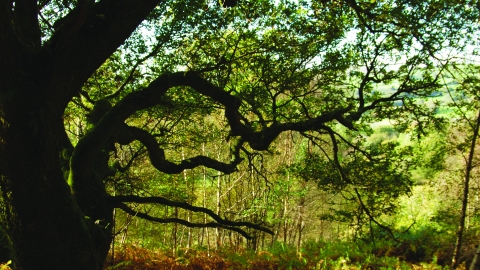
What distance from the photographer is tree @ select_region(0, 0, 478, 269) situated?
9.29 ft

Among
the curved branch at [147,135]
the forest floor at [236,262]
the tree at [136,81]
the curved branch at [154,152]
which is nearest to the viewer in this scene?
the tree at [136,81]

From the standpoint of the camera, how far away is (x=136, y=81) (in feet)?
24.9

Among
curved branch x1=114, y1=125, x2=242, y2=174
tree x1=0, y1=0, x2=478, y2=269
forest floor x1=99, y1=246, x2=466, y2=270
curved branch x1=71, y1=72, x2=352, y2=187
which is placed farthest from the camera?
forest floor x1=99, y1=246, x2=466, y2=270

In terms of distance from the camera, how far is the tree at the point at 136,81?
2.83m

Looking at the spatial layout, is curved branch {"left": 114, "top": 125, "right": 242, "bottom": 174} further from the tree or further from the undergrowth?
the undergrowth

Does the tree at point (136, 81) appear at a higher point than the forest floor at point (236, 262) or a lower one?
higher

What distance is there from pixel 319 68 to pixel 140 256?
6721 mm

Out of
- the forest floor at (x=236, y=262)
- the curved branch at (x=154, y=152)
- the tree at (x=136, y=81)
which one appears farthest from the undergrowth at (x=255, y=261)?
the curved branch at (x=154, y=152)

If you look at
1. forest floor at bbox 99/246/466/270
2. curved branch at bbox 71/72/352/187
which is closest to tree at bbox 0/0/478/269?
curved branch at bbox 71/72/352/187

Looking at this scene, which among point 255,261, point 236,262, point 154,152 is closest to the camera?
point 154,152

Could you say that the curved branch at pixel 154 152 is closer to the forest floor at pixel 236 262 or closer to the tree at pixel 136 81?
the tree at pixel 136 81

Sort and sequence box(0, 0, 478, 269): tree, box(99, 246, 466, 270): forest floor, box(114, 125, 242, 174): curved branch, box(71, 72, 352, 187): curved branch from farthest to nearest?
box(99, 246, 466, 270): forest floor → box(114, 125, 242, 174): curved branch → box(71, 72, 352, 187): curved branch → box(0, 0, 478, 269): tree

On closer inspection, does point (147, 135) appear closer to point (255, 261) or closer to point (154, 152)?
point (154, 152)

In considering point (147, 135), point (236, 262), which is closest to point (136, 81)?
point (147, 135)
